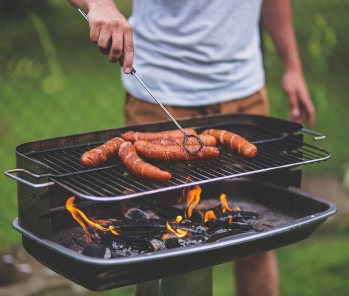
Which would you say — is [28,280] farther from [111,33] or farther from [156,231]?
[111,33]

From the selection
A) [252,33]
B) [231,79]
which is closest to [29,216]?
[231,79]

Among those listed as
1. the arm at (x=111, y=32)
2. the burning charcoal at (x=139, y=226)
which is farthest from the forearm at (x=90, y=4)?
the burning charcoal at (x=139, y=226)

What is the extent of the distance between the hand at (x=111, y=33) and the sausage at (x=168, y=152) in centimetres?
31

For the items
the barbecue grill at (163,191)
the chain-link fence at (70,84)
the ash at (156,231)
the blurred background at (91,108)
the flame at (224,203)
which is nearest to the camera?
the barbecue grill at (163,191)

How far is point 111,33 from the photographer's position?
2186mm

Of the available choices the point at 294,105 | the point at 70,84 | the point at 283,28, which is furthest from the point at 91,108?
the point at 294,105

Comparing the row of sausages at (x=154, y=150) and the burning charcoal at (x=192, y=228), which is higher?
the row of sausages at (x=154, y=150)

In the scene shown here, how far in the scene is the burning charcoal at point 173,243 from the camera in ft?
7.43

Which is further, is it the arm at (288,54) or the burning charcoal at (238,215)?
the arm at (288,54)

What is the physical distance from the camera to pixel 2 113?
720 cm

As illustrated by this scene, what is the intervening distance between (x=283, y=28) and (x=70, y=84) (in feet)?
17.4

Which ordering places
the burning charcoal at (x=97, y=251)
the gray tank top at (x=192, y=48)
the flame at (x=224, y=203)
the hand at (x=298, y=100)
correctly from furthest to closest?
the hand at (x=298, y=100)
the gray tank top at (x=192, y=48)
the flame at (x=224, y=203)
the burning charcoal at (x=97, y=251)

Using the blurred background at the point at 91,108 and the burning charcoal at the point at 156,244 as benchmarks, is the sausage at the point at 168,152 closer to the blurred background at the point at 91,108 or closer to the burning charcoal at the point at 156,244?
the burning charcoal at the point at 156,244

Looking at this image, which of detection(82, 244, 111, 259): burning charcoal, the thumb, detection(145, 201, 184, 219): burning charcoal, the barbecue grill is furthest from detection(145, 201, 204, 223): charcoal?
the thumb
